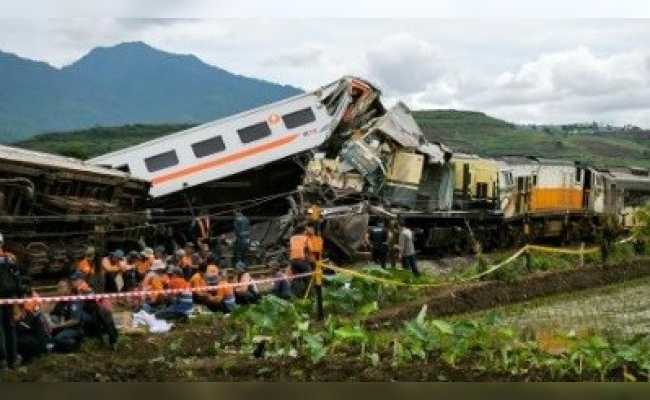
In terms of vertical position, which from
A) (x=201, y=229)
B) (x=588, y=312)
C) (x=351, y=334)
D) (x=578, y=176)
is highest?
(x=578, y=176)

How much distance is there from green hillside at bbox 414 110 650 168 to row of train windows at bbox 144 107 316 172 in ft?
221

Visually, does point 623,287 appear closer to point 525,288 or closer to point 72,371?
point 525,288

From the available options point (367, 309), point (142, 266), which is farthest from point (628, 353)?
point (142, 266)

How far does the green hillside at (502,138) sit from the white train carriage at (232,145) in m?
53.0

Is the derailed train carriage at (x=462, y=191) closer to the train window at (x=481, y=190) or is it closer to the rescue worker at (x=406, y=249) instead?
the train window at (x=481, y=190)

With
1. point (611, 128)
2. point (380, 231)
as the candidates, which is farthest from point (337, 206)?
point (611, 128)

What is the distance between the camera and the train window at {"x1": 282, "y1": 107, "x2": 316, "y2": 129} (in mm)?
25781

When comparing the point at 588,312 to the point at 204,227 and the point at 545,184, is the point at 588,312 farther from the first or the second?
the point at 545,184

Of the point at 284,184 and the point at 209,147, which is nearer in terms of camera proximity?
the point at 209,147

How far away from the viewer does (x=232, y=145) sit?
2542cm

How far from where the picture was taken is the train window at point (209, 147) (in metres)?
25.3

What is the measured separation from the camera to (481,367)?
9.55m

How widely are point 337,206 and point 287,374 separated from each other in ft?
50.6

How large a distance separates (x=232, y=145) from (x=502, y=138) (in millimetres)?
90081
